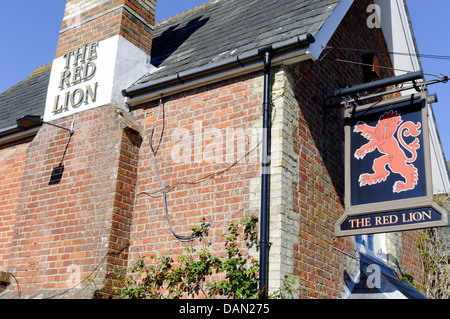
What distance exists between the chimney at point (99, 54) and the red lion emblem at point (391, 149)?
3994 mm

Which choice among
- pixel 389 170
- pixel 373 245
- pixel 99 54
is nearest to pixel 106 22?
pixel 99 54

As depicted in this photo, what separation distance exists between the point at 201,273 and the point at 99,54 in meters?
4.23

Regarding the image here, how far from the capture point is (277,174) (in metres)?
6.29

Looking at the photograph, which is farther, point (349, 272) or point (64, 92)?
point (64, 92)

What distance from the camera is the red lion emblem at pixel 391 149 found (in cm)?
612

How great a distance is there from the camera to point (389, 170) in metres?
6.29

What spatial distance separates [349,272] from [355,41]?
4493 millimetres

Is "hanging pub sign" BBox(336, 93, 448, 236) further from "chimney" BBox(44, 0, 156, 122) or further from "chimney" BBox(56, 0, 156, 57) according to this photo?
"chimney" BBox(56, 0, 156, 57)

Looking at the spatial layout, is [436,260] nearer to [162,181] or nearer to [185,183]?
[185,183]

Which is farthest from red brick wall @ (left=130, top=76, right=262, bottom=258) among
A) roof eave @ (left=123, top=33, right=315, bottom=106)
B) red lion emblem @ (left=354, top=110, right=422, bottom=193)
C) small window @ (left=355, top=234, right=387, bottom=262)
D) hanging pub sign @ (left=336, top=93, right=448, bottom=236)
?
small window @ (left=355, top=234, right=387, bottom=262)

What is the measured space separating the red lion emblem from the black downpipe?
1.27 meters

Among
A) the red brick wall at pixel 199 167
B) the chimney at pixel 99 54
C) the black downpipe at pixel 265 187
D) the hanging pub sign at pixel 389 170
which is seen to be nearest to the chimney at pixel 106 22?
the chimney at pixel 99 54
